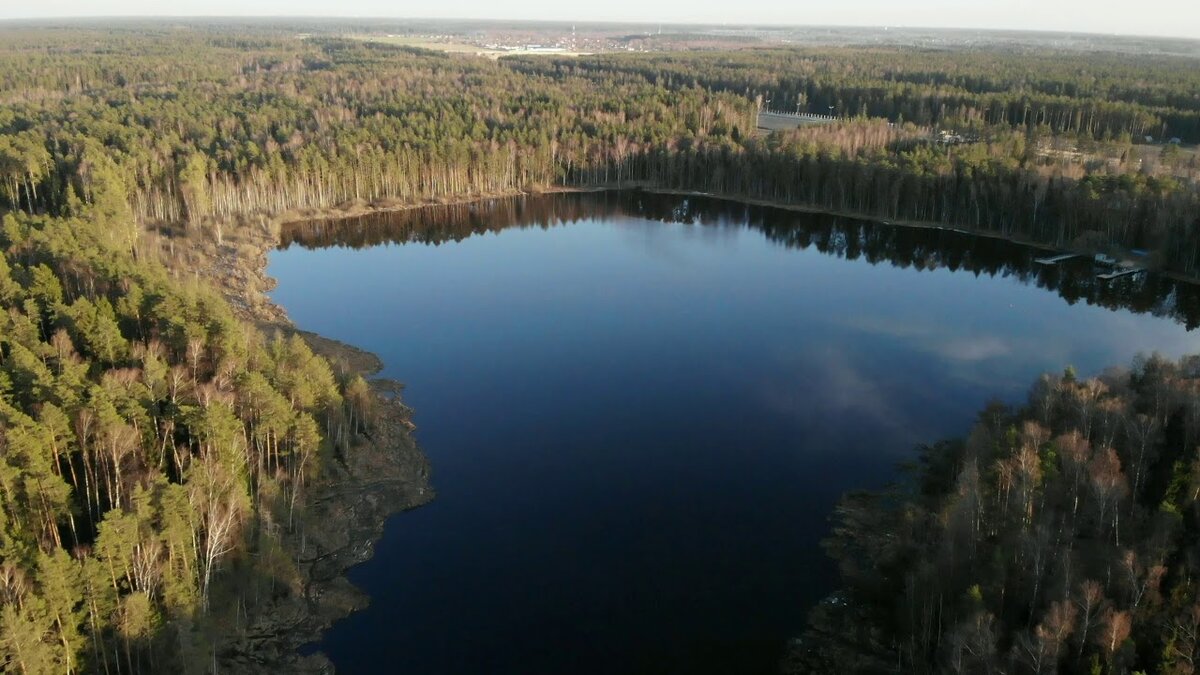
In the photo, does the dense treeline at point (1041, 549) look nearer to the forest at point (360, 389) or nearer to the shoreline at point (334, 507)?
the forest at point (360, 389)

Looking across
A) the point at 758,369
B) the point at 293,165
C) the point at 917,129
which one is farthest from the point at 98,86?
the point at 758,369

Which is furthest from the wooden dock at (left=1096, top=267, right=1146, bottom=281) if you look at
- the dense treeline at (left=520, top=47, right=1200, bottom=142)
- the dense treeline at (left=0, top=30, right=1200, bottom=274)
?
the dense treeline at (left=520, top=47, right=1200, bottom=142)

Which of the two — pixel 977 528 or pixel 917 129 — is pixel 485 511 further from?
pixel 917 129

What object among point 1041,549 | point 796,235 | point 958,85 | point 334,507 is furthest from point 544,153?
point 958,85

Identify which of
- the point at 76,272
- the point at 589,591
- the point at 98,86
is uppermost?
the point at 98,86

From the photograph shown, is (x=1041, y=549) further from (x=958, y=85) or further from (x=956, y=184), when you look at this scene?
(x=958, y=85)

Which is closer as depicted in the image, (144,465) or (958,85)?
(144,465)

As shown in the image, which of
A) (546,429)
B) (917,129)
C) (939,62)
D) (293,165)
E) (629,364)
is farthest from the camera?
(939,62)
